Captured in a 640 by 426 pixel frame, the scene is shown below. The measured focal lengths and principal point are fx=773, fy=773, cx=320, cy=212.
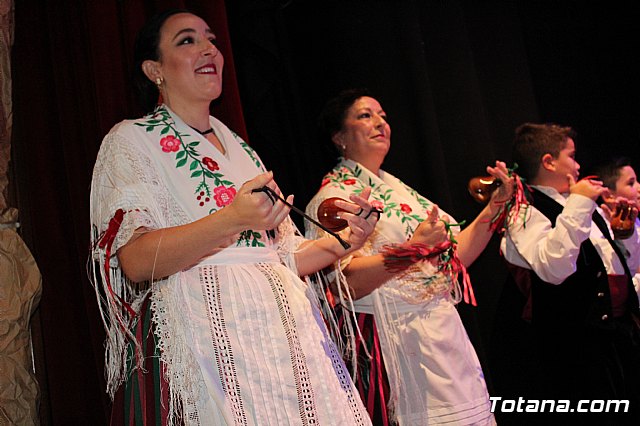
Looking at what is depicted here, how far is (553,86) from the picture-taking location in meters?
3.74

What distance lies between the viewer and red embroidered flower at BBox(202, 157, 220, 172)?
180 centimetres

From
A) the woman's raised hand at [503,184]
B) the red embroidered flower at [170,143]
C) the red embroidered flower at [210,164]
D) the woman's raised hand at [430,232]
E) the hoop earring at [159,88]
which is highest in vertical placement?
→ the hoop earring at [159,88]

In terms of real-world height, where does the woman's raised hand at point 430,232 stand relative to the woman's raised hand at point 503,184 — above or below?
below

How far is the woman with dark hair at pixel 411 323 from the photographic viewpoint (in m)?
2.37

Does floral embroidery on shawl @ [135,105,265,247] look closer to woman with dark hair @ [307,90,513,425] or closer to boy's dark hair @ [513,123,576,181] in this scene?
woman with dark hair @ [307,90,513,425]

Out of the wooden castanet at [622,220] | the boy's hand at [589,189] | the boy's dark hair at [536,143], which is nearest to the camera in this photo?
the boy's hand at [589,189]

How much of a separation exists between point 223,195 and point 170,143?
0.61ft

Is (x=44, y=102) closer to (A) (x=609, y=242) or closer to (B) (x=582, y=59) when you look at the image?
(A) (x=609, y=242)

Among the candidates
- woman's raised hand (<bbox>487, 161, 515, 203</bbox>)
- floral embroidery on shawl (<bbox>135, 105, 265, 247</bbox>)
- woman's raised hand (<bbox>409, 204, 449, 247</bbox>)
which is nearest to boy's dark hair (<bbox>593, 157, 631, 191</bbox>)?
woman's raised hand (<bbox>487, 161, 515, 203</bbox>)

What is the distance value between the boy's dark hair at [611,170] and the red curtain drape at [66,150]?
188cm

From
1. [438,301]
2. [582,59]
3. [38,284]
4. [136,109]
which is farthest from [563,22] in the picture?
[38,284]

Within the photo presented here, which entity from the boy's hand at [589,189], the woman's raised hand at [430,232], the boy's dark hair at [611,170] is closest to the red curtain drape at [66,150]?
the woman's raised hand at [430,232]

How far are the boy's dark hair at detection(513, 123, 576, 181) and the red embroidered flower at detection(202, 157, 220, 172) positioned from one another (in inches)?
76.4

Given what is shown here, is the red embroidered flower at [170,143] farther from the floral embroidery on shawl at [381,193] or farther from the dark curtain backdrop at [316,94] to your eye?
the floral embroidery on shawl at [381,193]
